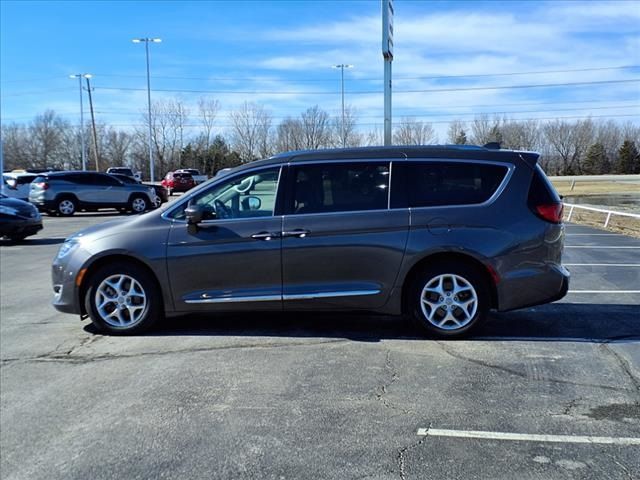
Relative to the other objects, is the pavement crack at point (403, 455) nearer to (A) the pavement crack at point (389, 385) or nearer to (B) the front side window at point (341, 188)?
(A) the pavement crack at point (389, 385)

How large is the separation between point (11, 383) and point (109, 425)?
57.8 inches

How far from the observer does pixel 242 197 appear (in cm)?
569

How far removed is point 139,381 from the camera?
4555 millimetres

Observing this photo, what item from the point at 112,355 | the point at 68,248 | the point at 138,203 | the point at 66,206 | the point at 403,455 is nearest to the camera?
the point at 403,455

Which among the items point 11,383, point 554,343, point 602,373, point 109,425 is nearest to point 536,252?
point 554,343

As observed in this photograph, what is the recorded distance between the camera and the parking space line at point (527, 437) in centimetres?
336

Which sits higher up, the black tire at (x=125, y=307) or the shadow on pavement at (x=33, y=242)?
the black tire at (x=125, y=307)

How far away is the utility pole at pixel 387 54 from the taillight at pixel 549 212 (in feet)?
28.5

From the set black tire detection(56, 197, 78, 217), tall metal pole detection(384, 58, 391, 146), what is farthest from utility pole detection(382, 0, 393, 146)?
black tire detection(56, 197, 78, 217)

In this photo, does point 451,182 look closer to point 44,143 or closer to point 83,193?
point 83,193

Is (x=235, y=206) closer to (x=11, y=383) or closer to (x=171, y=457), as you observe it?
(x=11, y=383)

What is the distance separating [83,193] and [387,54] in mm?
15864

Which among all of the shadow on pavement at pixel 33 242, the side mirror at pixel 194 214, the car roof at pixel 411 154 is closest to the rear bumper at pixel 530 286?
the car roof at pixel 411 154

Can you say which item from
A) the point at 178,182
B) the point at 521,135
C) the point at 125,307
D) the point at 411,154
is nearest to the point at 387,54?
the point at 411,154
